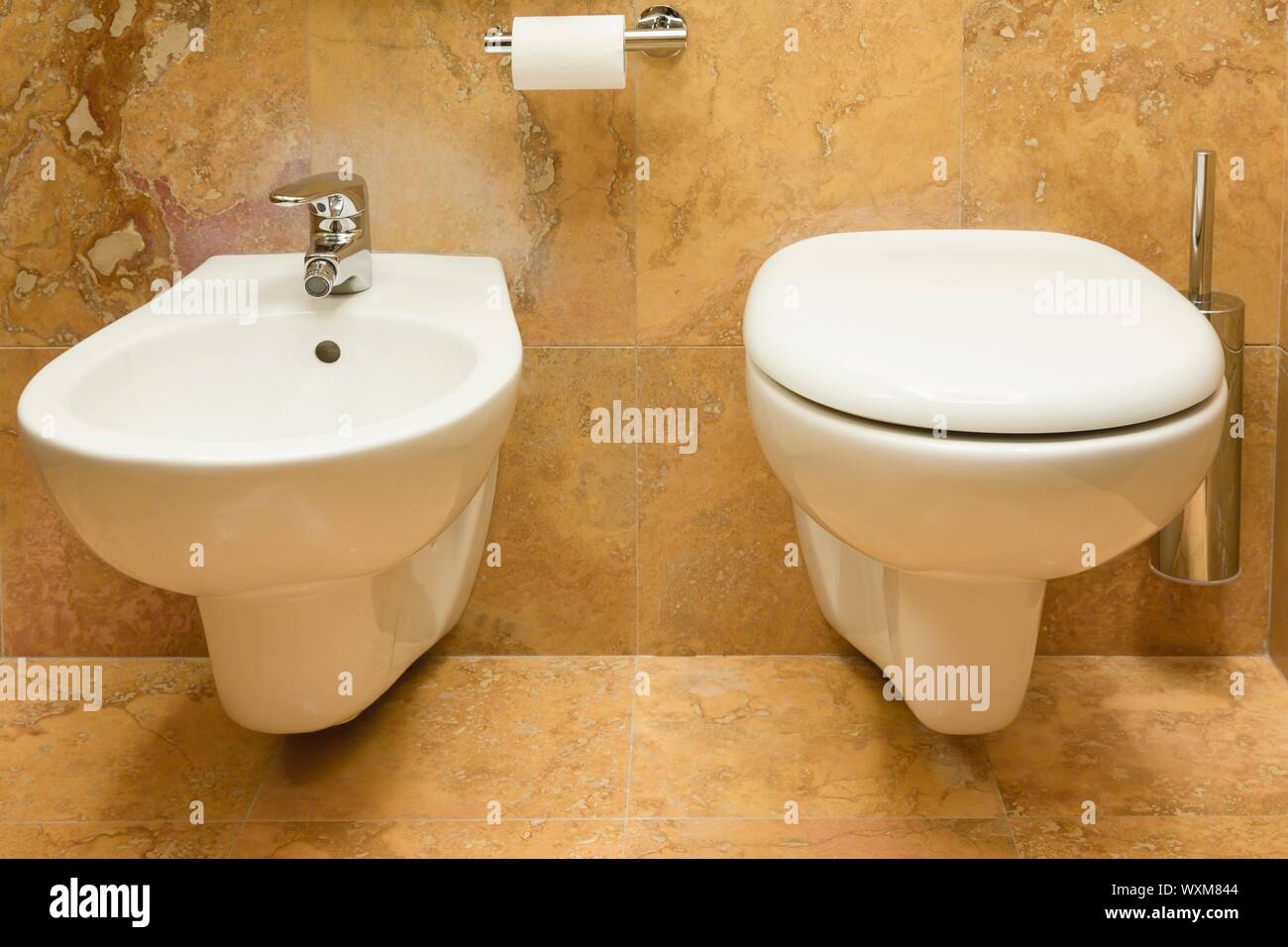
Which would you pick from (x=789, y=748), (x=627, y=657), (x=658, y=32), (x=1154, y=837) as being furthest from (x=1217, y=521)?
(x=658, y=32)

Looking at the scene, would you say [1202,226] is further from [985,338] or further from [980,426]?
[980,426]

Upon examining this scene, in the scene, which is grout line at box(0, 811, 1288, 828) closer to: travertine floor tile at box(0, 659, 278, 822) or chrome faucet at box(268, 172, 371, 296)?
travertine floor tile at box(0, 659, 278, 822)

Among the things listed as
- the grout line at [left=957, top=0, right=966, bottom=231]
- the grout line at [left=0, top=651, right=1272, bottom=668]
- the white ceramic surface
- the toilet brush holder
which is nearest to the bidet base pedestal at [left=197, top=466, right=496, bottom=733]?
the white ceramic surface

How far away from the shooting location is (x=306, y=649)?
1.18 m

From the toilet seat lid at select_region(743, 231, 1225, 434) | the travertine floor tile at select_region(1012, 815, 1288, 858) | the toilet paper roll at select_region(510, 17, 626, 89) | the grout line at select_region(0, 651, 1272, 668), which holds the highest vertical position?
the toilet paper roll at select_region(510, 17, 626, 89)

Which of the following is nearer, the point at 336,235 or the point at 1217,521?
the point at 336,235

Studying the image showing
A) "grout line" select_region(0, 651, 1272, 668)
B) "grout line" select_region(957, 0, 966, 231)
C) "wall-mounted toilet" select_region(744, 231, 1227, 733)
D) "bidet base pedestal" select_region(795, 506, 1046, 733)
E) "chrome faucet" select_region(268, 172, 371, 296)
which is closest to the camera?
"wall-mounted toilet" select_region(744, 231, 1227, 733)

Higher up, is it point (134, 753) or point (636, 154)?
point (636, 154)

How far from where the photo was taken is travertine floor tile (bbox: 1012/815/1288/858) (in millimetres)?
1195

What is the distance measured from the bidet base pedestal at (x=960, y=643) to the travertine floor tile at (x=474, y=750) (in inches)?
11.5

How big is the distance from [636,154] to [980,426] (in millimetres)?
619

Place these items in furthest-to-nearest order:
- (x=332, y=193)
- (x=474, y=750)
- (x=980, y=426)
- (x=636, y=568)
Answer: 1. (x=636, y=568)
2. (x=474, y=750)
3. (x=332, y=193)
4. (x=980, y=426)

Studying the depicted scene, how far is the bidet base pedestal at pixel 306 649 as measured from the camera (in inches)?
45.4

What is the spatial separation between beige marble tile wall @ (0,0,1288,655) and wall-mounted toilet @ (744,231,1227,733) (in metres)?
0.23
